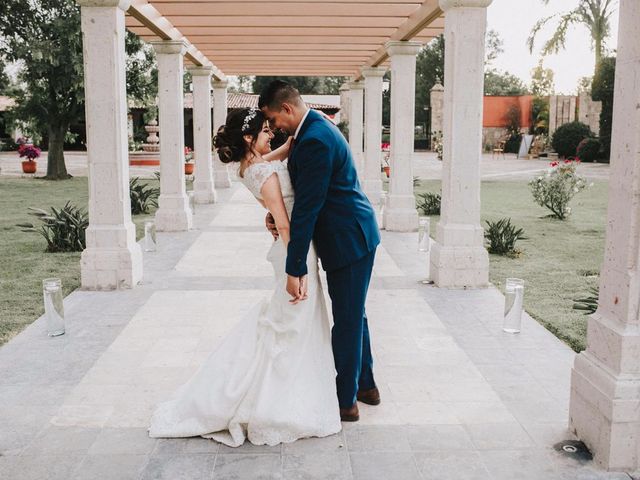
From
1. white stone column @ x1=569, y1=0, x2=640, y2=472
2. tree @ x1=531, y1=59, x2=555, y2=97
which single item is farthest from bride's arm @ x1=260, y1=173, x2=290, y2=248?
tree @ x1=531, y1=59, x2=555, y2=97

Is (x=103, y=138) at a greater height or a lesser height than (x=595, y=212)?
greater

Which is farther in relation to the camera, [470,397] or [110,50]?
[110,50]

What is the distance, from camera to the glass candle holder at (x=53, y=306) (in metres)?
5.50

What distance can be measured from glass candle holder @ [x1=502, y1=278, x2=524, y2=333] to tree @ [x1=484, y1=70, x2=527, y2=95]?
2246 inches

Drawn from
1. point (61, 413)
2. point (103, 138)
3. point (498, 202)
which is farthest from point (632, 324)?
point (498, 202)

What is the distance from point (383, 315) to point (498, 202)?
11.1m

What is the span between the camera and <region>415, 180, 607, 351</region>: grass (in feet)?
21.1

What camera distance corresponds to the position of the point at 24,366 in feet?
16.0

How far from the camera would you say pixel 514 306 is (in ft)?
18.8

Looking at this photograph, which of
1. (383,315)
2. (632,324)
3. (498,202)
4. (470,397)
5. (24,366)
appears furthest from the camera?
(498,202)

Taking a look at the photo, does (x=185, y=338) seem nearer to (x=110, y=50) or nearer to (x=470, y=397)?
(x=470, y=397)

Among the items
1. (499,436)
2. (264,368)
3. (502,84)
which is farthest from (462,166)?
(502,84)

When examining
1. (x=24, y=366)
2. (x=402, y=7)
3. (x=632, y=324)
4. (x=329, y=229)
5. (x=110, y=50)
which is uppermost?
(x=402, y=7)

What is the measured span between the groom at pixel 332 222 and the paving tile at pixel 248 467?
0.63m
